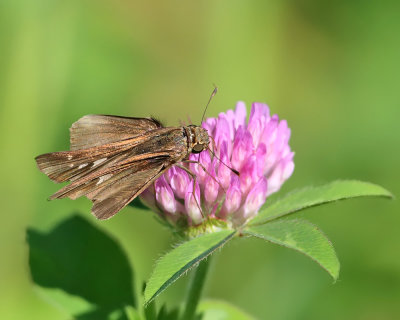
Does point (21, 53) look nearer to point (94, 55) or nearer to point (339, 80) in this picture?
point (94, 55)

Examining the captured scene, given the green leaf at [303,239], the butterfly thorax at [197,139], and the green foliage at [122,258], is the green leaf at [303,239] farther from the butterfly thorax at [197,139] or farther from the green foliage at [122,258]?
the butterfly thorax at [197,139]

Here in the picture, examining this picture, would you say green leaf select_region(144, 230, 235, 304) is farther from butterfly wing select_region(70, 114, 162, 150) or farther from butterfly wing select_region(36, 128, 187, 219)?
butterfly wing select_region(70, 114, 162, 150)

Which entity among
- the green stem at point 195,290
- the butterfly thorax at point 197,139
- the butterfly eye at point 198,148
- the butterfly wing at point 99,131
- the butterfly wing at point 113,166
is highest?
the butterfly thorax at point 197,139

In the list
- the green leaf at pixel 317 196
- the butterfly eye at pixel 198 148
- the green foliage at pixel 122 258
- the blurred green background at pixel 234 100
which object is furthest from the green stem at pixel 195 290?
the blurred green background at pixel 234 100

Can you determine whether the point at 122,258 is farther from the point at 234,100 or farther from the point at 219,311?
the point at 234,100

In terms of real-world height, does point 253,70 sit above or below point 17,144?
above

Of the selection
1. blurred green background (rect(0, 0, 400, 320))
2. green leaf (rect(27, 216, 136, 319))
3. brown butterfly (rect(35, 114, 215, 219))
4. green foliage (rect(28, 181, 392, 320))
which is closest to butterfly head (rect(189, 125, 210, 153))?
brown butterfly (rect(35, 114, 215, 219))

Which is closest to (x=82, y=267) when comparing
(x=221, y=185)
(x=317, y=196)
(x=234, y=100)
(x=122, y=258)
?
(x=122, y=258)

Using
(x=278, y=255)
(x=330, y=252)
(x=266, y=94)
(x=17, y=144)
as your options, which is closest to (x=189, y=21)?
(x=266, y=94)
